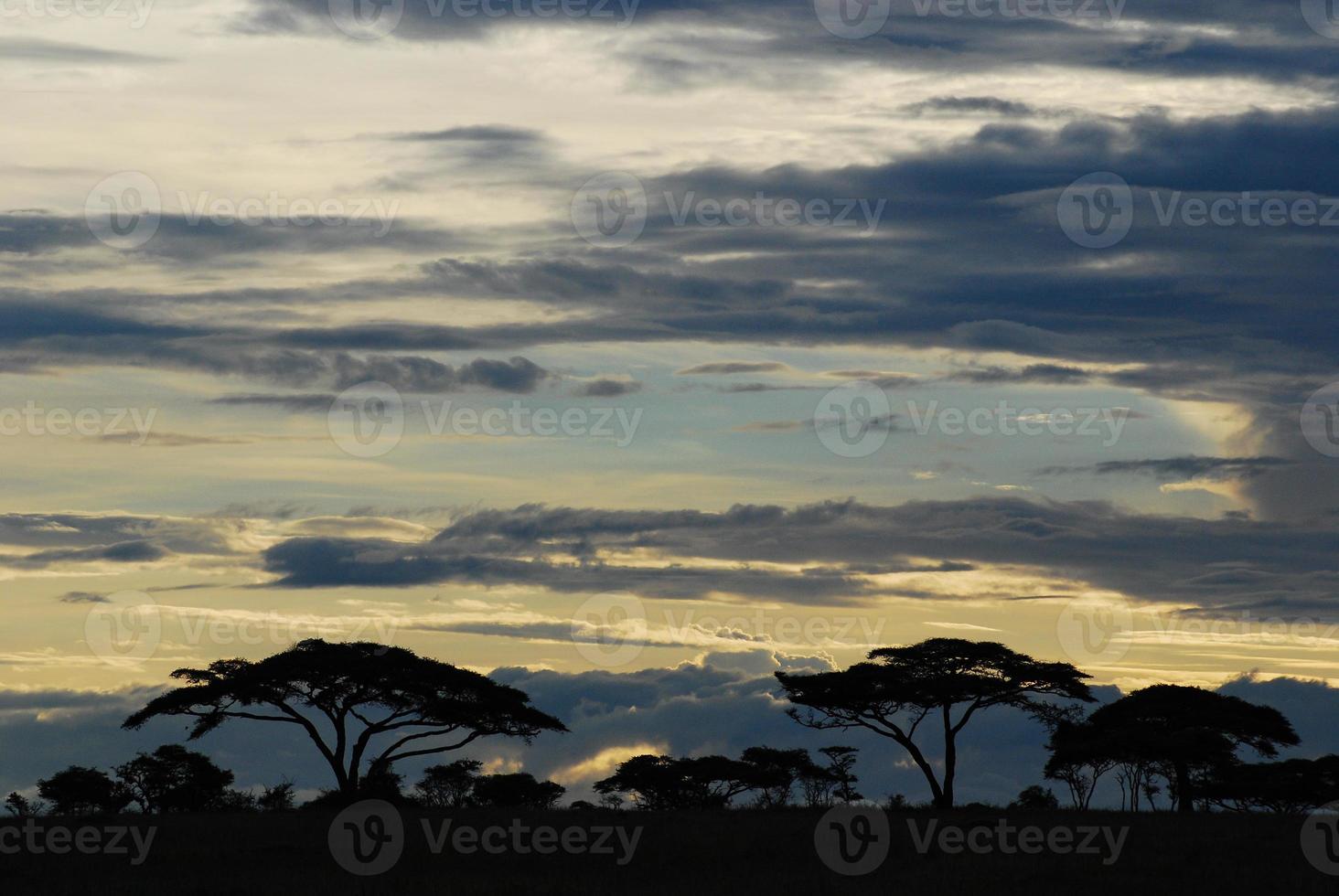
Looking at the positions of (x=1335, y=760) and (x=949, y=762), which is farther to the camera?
(x=1335, y=760)

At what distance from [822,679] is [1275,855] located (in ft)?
98.9

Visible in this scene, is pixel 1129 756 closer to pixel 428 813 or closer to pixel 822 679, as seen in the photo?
pixel 822 679

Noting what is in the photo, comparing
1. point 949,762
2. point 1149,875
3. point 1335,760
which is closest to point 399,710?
point 949,762

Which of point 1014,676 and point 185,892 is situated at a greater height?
point 1014,676

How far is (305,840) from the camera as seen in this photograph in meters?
47.6

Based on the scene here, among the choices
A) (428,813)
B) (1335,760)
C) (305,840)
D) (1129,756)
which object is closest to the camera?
(305,840)
